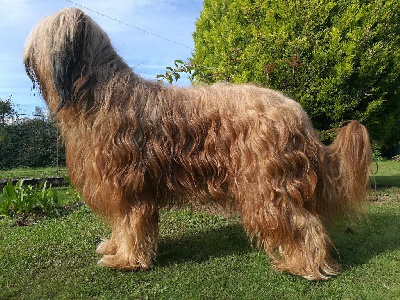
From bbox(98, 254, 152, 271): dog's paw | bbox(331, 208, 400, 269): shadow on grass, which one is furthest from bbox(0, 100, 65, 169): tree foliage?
bbox(331, 208, 400, 269): shadow on grass

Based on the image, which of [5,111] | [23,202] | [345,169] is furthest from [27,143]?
[345,169]

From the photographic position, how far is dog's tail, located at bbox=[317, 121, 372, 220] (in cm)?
Answer: 360

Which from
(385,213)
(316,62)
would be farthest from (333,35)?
(385,213)

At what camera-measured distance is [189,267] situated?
3.81 meters

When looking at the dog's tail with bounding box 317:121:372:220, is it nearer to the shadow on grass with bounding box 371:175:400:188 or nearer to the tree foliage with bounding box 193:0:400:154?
the tree foliage with bounding box 193:0:400:154

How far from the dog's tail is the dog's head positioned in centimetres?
226

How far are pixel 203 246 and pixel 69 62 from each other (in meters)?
2.44

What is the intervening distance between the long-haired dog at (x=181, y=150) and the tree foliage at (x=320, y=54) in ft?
9.29

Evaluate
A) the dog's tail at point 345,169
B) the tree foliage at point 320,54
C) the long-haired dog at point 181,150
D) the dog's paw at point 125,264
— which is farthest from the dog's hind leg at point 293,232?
the tree foliage at point 320,54

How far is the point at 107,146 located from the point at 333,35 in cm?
451

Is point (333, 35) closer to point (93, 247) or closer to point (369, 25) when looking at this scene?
point (369, 25)

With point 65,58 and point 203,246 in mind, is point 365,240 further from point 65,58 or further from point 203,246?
point 65,58

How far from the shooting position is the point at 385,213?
5.76m

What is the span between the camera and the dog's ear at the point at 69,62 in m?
3.27
